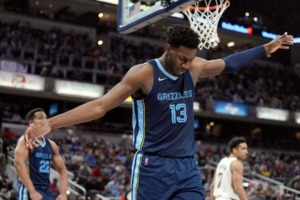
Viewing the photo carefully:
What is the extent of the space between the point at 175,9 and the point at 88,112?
14.3 ft

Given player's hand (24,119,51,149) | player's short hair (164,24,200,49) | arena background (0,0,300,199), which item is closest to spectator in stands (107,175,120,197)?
arena background (0,0,300,199)

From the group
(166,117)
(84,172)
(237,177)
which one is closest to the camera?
(166,117)

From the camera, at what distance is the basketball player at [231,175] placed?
780cm

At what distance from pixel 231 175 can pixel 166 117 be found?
391 centimetres

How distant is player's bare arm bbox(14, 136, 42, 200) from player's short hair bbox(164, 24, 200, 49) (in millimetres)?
3065

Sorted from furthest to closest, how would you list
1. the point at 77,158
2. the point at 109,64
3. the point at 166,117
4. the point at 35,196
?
the point at 109,64, the point at 77,158, the point at 35,196, the point at 166,117

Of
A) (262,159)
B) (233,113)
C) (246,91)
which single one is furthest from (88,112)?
(246,91)

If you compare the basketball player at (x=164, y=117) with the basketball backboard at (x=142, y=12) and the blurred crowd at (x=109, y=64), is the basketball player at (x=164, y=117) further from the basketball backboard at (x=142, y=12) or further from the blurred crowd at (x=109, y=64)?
the blurred crowd at (x=109, y=64)

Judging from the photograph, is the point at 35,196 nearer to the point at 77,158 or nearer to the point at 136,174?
the point at 136,174

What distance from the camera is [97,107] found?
408 centimetres

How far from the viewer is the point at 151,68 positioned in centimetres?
429

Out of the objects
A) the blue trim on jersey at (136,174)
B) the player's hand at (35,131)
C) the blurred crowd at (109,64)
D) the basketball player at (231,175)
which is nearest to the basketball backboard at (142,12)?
the basketball player at (231,175)

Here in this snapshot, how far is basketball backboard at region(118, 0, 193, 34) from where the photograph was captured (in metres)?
8.05

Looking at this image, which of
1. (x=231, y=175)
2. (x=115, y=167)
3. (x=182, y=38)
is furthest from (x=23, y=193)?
(x=115, y=167)
